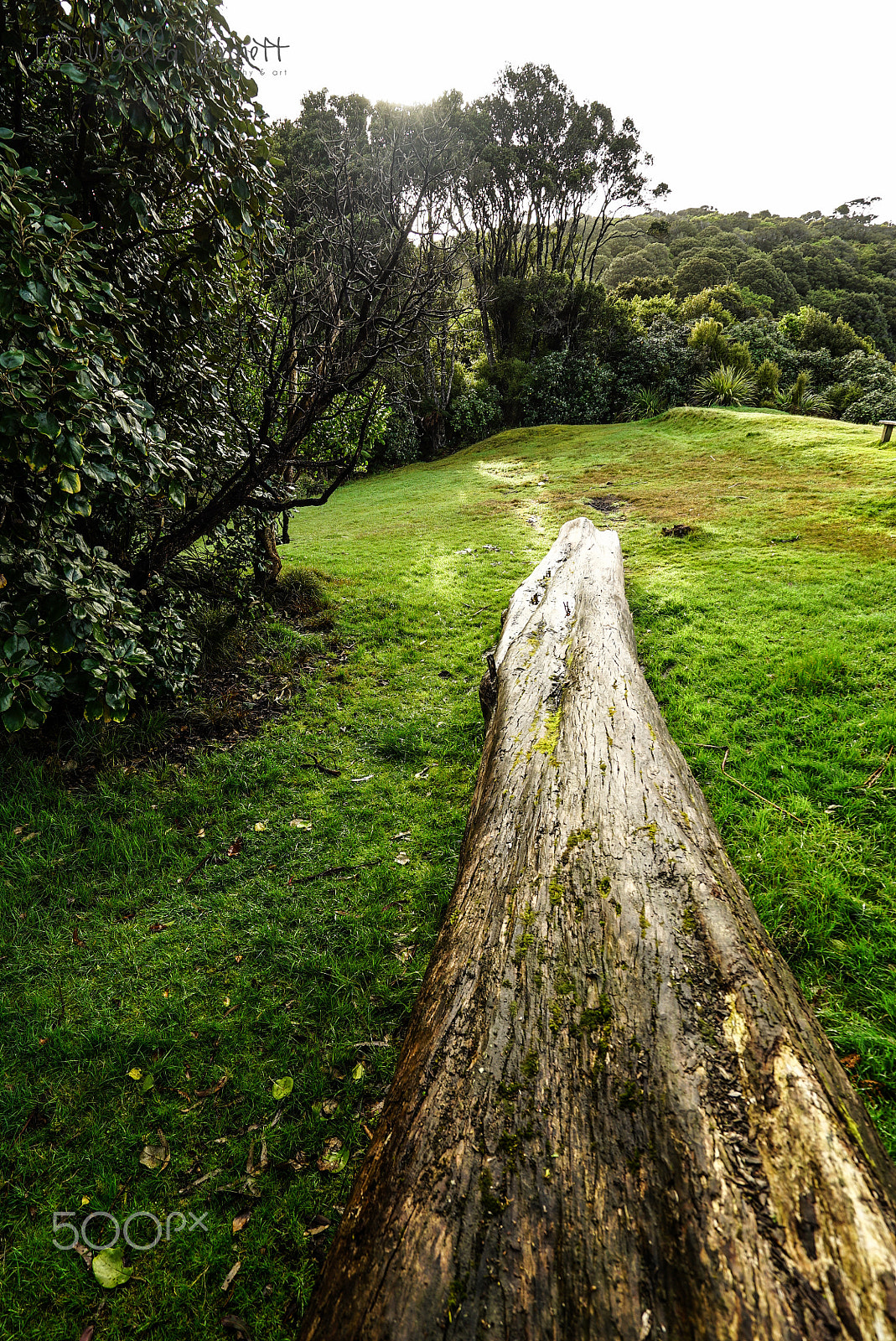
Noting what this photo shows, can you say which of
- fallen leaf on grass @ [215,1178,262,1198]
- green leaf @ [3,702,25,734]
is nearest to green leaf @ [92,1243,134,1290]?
fallen leaf on grass @ [215,1178,262,1198]

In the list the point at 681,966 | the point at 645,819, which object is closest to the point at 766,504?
the point at 645,819

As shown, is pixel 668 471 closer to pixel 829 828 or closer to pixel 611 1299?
pixel 829 828

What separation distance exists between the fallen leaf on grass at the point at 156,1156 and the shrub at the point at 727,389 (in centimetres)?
2162

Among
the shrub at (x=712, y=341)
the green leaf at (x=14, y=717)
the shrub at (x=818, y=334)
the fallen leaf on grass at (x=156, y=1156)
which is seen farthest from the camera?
the shrub at (x=818, y=334)

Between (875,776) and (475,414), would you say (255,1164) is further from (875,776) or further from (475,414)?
(475,414)

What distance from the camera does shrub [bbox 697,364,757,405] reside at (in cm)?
1777

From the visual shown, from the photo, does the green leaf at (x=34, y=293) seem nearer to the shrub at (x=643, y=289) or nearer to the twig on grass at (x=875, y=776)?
the twig on grass at (x=875, y=776)

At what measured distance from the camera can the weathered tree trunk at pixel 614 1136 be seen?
3.84ft

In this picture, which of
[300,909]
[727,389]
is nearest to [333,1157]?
[300,909]

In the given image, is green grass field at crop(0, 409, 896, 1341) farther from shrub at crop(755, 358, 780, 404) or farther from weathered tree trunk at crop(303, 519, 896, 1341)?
shrub at crop(755, 358, 780, 404)

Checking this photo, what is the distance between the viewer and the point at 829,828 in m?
3.24

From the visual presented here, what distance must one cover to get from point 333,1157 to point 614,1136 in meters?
1.53

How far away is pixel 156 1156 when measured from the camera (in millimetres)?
2293

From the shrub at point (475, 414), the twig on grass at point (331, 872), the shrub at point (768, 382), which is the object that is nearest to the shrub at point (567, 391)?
the shrub at point (475, 414)
